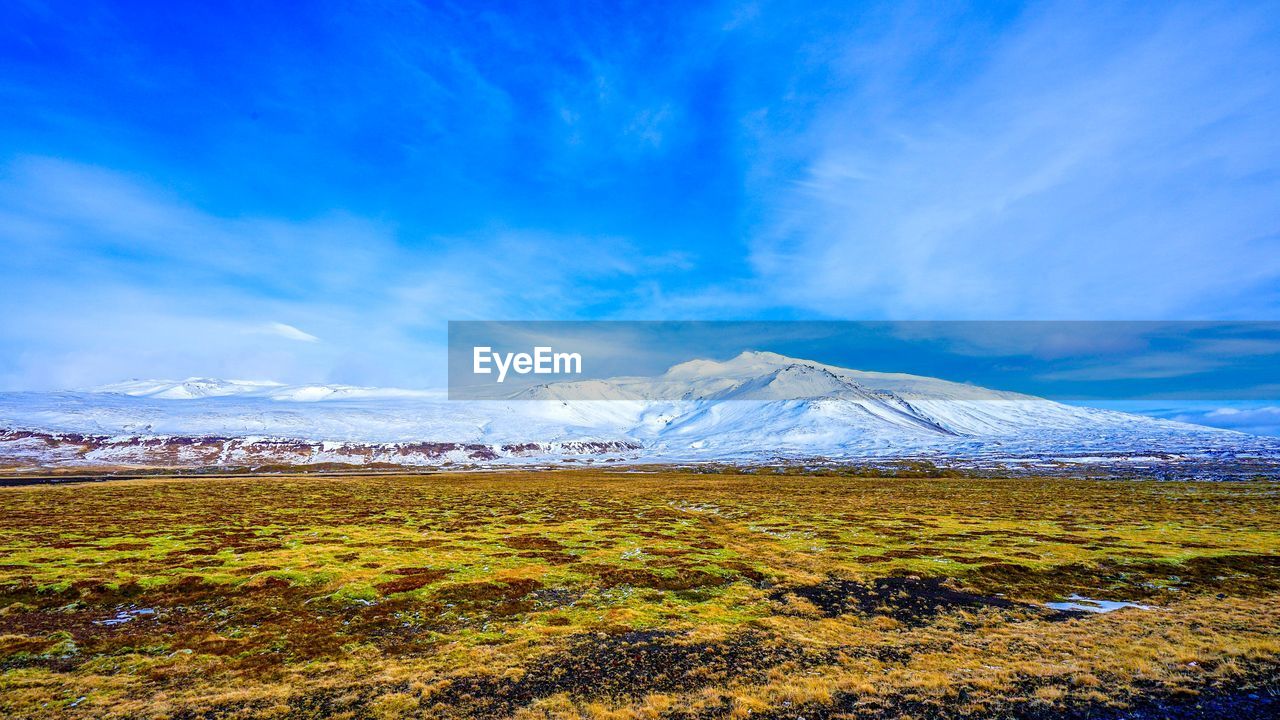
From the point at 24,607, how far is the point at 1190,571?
55354 mm

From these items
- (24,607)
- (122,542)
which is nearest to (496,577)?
(24,607)

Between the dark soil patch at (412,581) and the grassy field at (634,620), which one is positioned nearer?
the grassy field at (634,620)

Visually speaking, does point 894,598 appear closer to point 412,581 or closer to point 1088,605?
point 1088,605

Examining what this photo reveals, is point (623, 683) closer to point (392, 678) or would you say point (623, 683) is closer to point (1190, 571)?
point (392, 678)

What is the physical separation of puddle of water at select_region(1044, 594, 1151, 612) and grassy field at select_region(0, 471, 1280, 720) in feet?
3.05

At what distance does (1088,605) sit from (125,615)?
40.7 metres

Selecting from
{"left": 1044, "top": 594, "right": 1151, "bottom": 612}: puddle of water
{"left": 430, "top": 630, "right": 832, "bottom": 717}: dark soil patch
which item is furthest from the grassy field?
{"left": 1044, "top": 594, "right": 1151, "bottom": 612}: puddle of water

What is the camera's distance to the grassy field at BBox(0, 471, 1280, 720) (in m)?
14.3

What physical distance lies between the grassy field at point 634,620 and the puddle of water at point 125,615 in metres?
0.13

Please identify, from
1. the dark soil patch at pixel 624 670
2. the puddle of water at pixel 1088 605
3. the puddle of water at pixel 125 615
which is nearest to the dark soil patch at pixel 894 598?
→ the puddle of water at pixel 1088 605

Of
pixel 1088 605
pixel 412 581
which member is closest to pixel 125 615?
pixel 412 581

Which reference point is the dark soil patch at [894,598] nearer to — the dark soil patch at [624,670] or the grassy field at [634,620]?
the grassy field at [634,620]

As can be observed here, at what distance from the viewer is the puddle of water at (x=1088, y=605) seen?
2216 centimetres

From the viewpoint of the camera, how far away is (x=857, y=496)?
7694 cm
